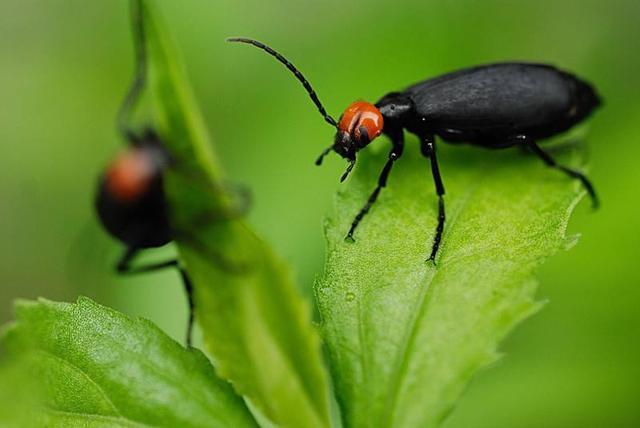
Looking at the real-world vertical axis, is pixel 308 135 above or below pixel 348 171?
below

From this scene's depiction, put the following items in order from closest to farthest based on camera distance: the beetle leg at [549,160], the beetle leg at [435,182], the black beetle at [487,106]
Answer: the beetle leg at [435,182]
the beetle leg at [549,160]
the black beetle at [487,106]

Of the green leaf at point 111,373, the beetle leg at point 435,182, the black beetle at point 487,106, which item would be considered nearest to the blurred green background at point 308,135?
the beetle leg at point 435,182

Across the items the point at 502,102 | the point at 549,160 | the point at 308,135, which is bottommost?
the point at 308,135

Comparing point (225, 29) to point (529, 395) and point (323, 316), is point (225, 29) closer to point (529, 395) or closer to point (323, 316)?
point (529, 395)

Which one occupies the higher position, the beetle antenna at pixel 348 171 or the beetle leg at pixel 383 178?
the beetle leg at pixel 383 178

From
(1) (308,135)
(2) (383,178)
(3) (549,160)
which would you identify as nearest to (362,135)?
(2) (383,178)

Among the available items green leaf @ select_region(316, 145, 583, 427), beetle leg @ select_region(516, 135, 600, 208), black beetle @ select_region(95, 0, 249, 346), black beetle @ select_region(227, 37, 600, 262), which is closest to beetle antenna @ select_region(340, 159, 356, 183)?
black beetle @ select_region(227, 37, 600, 262)

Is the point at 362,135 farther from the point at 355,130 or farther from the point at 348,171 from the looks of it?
the point at 348,171

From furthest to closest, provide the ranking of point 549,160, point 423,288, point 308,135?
point 308,135 → point 549,160 → point 423,288

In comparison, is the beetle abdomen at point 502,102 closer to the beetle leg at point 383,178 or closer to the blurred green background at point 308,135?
the beetle leg at point 383,178
